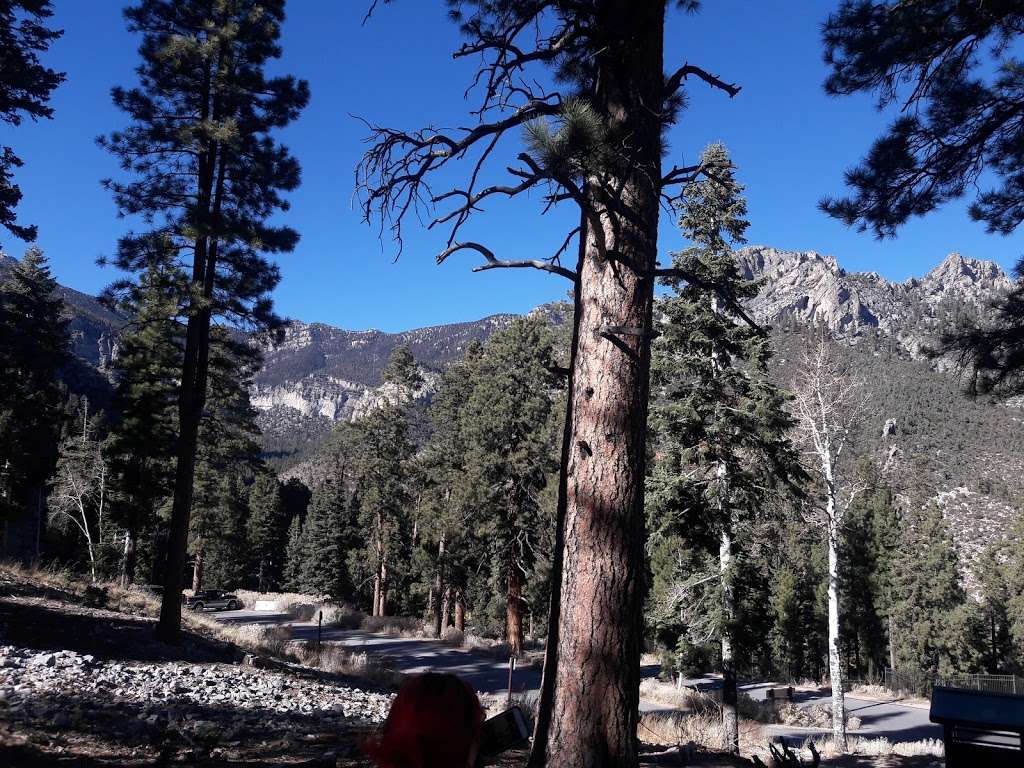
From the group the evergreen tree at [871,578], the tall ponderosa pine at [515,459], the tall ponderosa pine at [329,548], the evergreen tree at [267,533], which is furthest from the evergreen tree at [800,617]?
the evergreen tree at [267,533]

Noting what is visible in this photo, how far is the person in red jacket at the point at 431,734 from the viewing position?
1.44 metres

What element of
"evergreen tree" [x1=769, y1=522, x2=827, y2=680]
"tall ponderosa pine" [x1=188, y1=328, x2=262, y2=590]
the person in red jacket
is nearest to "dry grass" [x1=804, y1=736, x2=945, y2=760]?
the person in red jacket

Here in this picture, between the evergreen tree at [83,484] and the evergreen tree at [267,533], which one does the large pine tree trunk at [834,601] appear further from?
the evergreen tree at [267,533]

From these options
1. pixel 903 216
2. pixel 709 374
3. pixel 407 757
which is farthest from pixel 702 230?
pixel 407 757

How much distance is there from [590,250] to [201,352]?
11.1 m

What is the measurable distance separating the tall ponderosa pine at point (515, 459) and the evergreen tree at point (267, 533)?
Answer: 135 feet

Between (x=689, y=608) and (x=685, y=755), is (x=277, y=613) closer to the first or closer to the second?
(x=689, y=608)

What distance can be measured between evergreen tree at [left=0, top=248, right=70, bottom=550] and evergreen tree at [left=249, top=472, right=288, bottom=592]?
2435 centimetres

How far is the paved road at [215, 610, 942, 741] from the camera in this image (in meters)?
19.4

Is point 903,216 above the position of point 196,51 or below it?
below

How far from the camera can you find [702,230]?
608 inches

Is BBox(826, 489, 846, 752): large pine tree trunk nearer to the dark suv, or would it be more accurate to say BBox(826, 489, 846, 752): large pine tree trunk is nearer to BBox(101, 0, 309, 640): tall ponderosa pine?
BBox(101, 0, 309, 640): tall ponderosa pine

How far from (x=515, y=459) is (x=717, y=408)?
40.5ft

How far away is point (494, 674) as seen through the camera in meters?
20.8
